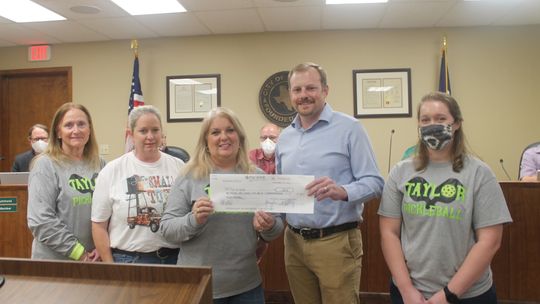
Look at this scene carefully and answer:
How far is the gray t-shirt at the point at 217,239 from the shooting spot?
4.82 feet

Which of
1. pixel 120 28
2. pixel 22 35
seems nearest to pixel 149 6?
pixel 120 28

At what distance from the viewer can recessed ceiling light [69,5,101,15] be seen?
156 inches

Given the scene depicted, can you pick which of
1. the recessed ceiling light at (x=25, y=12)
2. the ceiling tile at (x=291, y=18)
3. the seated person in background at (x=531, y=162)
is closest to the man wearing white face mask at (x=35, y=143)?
the recessed ceiling light at (x=25, y=12)

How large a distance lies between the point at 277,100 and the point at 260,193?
360 cm

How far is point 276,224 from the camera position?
60.1 inches

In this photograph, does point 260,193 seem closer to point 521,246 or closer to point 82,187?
point 82,187

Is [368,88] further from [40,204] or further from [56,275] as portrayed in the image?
[56,275]

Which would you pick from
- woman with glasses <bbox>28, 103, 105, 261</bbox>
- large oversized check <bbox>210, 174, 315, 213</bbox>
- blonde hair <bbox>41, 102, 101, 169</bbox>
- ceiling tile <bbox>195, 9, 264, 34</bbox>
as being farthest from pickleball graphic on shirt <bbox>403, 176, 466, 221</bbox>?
ceiling tile <bbox>195, 9, 264, 34</bbox>

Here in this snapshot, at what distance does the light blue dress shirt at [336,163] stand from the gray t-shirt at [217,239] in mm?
242

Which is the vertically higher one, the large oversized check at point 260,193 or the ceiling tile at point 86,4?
the ceiling tile at point 86,4

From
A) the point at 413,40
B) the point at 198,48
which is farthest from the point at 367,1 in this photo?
the point at 198,48

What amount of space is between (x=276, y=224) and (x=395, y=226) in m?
0.47

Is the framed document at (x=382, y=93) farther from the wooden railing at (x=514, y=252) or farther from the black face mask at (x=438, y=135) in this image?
the black face mask at (x=438, y=135)

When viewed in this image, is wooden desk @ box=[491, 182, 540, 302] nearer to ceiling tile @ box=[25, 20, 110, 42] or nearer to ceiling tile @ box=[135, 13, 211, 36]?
ceiling tile @ box=[135, 13, 211, 36]
